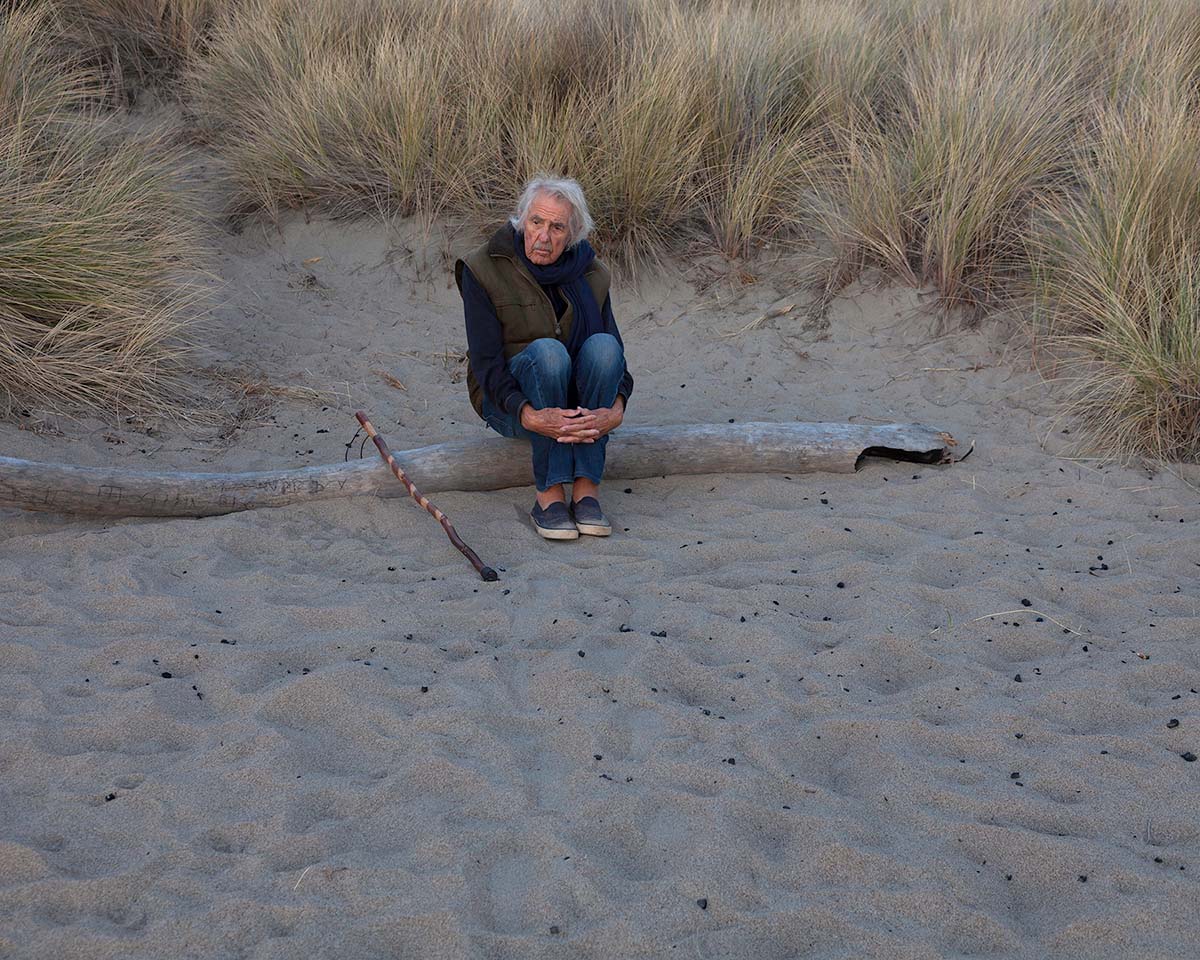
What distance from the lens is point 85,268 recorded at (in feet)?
16.6

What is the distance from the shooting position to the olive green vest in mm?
4090

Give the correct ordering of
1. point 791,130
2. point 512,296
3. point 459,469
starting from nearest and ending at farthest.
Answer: point 512,296 < point 459,469 < point 791,130

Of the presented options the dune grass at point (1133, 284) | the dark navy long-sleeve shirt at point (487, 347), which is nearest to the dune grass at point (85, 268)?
the dark navy long-sleeve shirt at point (487, 347)

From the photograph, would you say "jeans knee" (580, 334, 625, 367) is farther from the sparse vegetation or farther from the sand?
the sparse vegetation

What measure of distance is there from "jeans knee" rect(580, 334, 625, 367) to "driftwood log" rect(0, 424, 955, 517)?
0.45 metres

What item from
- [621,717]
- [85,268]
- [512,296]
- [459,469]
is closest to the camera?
[621,717]

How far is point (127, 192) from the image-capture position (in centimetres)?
552

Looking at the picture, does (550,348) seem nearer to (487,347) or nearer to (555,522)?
(487,347)

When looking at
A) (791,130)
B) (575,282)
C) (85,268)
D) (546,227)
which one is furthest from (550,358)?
(791,130)

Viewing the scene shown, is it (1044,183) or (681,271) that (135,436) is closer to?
(681,271)

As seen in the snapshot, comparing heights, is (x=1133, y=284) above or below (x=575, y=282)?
below

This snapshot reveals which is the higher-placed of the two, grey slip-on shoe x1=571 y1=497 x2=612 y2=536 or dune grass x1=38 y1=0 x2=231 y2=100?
dune grass x1=38 y1=0 x2=231 y2=100

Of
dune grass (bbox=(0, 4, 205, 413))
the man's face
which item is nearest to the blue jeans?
the man's face

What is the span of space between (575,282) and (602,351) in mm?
298
